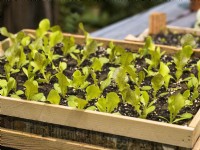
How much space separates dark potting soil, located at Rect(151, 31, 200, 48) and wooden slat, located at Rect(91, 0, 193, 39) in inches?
10.6

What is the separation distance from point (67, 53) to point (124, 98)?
0.58m

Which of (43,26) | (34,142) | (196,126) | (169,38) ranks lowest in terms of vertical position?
(34,142)

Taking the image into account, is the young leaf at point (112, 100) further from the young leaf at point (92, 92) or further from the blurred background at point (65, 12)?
the blurred background at point (65, 12)

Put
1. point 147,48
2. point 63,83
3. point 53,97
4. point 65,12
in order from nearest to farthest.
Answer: point 53,97 → point 63,83 → point 147,48 → point 65,12

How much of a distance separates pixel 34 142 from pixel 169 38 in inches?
52.5

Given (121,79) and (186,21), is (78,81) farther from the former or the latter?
(186,21)

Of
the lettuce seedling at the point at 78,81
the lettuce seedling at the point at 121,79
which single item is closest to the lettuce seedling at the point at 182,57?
the lettuce seedling at the point at 121,79

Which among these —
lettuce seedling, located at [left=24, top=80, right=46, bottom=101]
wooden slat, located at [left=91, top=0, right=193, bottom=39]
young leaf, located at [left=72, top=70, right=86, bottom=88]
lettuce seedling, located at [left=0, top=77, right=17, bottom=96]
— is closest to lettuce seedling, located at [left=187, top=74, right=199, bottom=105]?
young leaf, located at [left=72, top=70, right=86, bottom=88]

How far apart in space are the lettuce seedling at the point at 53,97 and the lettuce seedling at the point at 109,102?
0.14 meters

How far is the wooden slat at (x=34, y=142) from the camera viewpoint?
1620 millimetres

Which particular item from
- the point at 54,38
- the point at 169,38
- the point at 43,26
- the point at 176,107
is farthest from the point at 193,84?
the point at 169,38

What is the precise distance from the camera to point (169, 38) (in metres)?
2.77

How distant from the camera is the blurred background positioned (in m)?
2.94

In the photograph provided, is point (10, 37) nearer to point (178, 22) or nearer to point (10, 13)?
point (10, 13)
